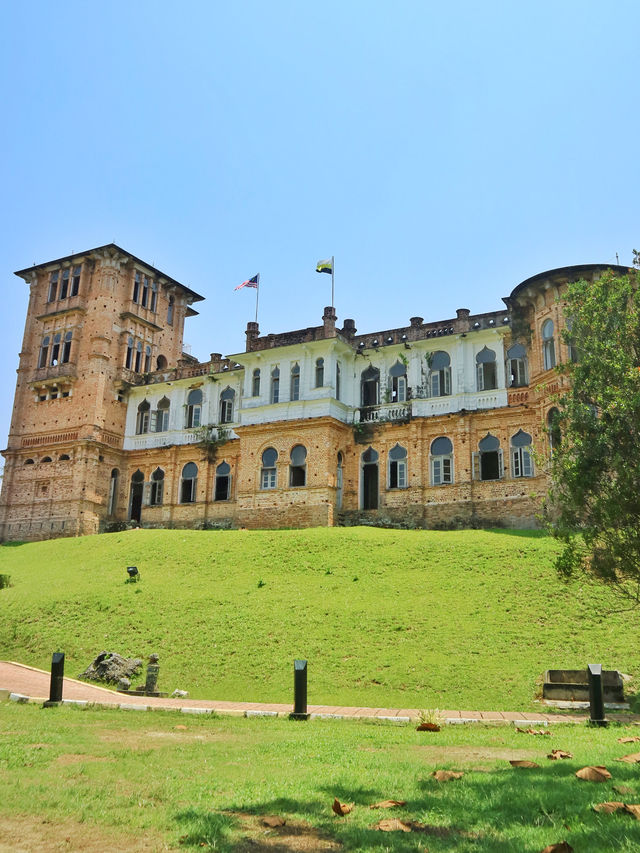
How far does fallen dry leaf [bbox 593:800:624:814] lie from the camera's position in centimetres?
574

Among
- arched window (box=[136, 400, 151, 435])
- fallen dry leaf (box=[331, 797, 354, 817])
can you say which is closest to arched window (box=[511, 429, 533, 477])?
arched window (box=[136, 400, 151, 435])

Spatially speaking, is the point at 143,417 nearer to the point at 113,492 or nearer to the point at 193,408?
the point at 193,408

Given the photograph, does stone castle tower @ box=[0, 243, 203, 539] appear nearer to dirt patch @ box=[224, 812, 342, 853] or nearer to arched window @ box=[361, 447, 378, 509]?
arched window @ box=[361, 447, 378, 509]

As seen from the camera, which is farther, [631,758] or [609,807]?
[631,758]

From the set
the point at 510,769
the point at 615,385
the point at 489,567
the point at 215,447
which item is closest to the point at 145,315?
the point at 215,447

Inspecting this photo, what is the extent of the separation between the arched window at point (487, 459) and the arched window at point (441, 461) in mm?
1293

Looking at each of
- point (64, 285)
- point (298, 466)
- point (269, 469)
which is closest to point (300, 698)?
A: point (298, 466)

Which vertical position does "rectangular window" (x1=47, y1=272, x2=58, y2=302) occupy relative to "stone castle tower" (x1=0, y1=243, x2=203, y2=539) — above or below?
above

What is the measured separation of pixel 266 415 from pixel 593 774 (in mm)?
32403

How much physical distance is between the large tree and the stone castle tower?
33491mm

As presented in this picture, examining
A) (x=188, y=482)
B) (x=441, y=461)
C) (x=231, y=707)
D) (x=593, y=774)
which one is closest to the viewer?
(x=593, y=774)

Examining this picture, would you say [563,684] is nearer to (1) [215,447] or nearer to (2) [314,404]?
(2) [314,404]

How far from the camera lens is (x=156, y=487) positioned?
144 feet

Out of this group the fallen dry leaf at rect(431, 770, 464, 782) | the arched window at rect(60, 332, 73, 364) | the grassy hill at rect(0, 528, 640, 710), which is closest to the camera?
the fallen dry leaf at rect(431, 770, 464, 782)
